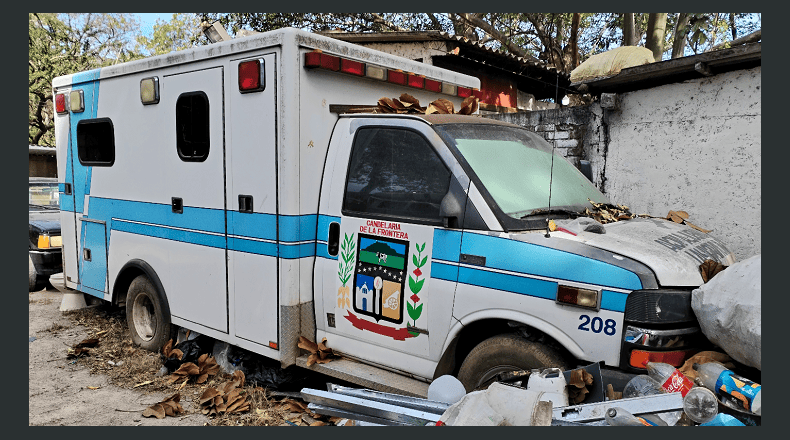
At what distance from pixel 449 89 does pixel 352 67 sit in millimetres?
1232

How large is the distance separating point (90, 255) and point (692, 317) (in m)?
A: 5.97

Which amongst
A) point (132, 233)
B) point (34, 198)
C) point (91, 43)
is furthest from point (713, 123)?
point (91, 43)

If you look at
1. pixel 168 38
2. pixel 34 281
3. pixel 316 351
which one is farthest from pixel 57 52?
pixel 316 351

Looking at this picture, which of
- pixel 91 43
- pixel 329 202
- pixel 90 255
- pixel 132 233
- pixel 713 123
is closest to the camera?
pixel 329 202

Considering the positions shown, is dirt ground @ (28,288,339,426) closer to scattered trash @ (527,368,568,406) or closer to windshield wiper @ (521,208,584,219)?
scattered trash @ (527,368,568,406)

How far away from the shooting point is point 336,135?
431cm

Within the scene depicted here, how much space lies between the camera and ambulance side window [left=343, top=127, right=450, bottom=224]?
12.1ft

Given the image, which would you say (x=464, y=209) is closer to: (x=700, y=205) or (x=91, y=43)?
(x=700, y=205)

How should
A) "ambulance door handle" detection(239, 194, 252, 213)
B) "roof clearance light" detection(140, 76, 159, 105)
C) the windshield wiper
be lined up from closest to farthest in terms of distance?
the windshield wiper < "ambulance door handle" detection(239, 194, 252, 213) < "roof clearance light" detection(140, 76, 159, 105)

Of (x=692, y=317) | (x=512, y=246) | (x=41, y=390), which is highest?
(x=512, y=246)

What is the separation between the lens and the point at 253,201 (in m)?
4.43

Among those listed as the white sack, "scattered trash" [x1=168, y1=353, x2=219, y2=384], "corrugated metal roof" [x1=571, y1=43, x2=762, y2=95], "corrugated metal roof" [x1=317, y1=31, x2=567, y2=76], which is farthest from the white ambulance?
"corrugated metal roof" [x1=317, y1=31, x2=567, y2=76]

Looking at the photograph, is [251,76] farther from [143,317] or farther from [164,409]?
[143,317]

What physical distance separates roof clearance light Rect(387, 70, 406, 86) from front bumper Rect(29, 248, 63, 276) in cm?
638
